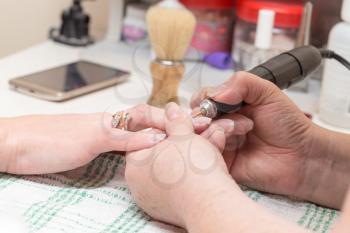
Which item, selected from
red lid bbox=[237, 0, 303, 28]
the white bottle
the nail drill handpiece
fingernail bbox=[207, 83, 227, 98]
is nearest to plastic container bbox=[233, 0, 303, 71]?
red lid bbox=[237, 0, 303, 28]

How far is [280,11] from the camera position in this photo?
1.05m

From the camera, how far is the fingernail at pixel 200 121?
0.65 metres

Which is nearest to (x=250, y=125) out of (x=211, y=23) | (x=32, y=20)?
(x=211, y=23)

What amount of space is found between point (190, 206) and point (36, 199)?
0.18 m

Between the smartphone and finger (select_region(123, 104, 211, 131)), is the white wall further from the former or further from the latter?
finger (select_region(123, 104, 211, 131))

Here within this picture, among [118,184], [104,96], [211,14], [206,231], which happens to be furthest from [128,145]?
[211,14]

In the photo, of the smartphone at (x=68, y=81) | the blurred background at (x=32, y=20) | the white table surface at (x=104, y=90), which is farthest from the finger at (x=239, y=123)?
the blurred background at (x=32, y=20)

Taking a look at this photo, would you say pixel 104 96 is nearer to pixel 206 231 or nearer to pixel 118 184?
pixel 118 184

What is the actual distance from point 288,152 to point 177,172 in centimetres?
19

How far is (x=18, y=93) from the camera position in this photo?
3.16 feet

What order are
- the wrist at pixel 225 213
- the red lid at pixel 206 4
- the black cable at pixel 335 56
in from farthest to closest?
1. the red lid at pixel 206 4
2. the black cable at pixel 335 56
3. the wrist at pixel 225 213

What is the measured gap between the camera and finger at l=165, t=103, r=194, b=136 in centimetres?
63

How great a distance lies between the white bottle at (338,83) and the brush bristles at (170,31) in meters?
0.23

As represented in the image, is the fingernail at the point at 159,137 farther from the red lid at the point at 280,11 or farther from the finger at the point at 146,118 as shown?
the red lid at the point at 280,11
